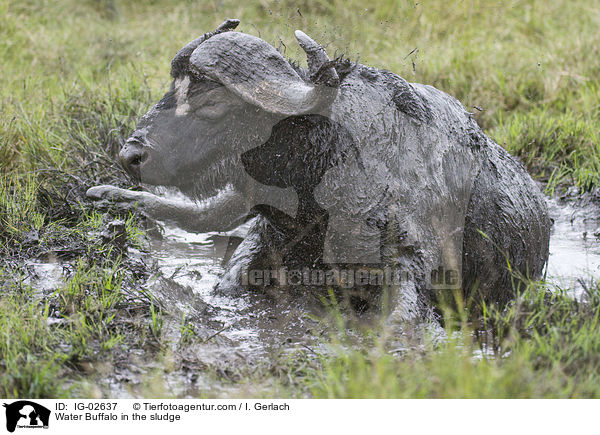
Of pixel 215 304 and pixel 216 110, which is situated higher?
pixel 216 110

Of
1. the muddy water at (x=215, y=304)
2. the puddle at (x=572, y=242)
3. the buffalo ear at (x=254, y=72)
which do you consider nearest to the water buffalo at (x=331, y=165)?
the buffalo ear at (x=254, y=72)

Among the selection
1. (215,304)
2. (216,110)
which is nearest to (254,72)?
(216,110)

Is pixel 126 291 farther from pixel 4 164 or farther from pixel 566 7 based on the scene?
pixel 566 7

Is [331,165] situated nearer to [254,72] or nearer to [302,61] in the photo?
[254,72]

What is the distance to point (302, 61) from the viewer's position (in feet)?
13.7

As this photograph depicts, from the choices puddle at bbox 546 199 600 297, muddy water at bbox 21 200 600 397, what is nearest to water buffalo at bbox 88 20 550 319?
muddy water at bbox 21 200 600 397

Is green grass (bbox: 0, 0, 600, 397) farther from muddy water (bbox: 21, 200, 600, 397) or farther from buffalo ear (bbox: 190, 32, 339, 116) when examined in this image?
buffalo ear (bbox: 190, 32, 339, 116)

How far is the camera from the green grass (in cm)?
292
